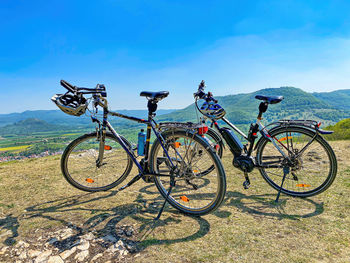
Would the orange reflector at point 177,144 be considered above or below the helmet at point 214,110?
below

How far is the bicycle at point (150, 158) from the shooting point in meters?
2.96

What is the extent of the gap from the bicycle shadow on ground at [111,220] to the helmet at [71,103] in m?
1.56

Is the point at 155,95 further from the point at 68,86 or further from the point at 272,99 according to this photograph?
the point at 272,99

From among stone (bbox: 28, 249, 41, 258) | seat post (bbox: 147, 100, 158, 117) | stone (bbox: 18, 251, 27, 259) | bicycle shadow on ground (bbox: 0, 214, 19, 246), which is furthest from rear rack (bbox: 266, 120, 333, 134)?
bicycle shadow on ground (bbox: 0, 214, 19, 246)

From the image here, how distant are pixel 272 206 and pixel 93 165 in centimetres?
345

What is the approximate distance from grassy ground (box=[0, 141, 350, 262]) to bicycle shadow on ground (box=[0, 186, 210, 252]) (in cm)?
1

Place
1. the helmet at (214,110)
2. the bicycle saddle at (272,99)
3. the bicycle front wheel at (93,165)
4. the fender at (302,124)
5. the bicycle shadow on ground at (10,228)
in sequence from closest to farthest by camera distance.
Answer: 1. the bicycle shadow on ground at (10,228)
2. the fender at (302,124)
3. the bicycle saddle at (272,99)
4. the bicycle front wheel at (93,165)
5. the helmet at (214,110)

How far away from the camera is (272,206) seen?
3.20 m

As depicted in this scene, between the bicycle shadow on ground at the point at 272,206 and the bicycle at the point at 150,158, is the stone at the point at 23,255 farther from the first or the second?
the bicycle shadow on ground at the point at 272,206

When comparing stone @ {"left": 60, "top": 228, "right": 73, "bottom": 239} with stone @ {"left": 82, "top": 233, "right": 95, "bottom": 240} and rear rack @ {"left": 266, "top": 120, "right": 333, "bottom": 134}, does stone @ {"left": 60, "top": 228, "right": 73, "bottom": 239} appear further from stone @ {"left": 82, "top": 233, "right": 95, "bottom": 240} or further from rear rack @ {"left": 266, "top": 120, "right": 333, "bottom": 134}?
rear rack @ {"left": 266, "top": 120, "right": 333, "bottom": 134}

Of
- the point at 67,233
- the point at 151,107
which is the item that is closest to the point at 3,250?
the point at 67,233

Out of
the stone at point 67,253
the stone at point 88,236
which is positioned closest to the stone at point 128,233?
the stone at point 88,236

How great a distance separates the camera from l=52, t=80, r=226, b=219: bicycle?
2955 millimetres

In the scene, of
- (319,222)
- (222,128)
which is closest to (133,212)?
(222,128)
